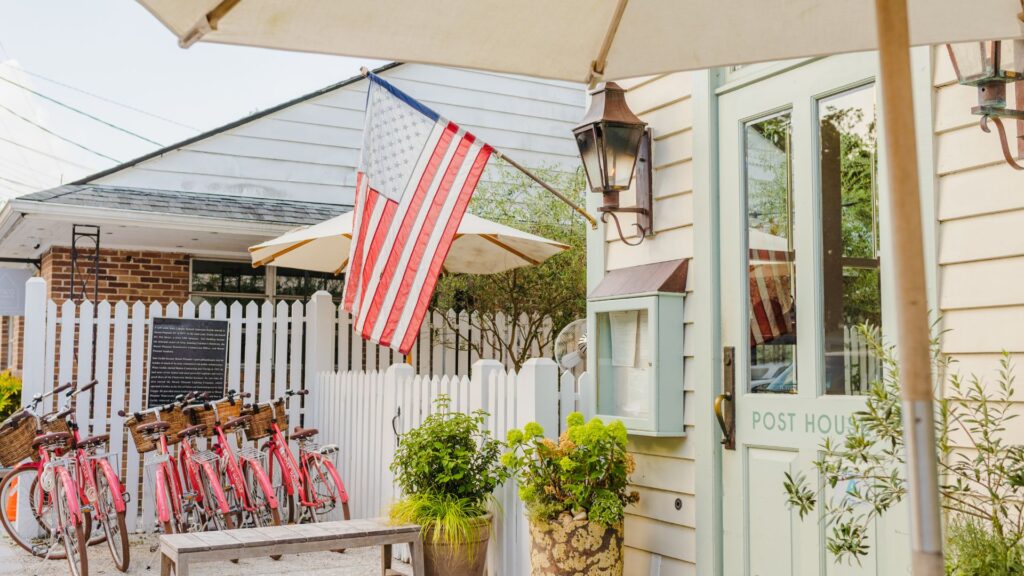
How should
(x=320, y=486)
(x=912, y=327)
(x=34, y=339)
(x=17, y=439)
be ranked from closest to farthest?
(x=912, y=327)
(x=17, y=439)
(x=320, y=486)
(x=34, y=339)

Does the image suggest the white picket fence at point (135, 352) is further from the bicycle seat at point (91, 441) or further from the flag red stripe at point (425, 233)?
the flag red stripe at point (425, 233)

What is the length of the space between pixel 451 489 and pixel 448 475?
0.45 ft

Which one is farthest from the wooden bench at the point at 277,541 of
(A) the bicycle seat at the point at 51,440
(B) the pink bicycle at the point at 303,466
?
(B) the pink bicycle at the point at 303,466

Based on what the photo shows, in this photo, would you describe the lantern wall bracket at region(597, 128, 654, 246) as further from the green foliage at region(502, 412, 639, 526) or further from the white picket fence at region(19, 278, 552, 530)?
the white picket fence at region(19, 278, 552, 530)

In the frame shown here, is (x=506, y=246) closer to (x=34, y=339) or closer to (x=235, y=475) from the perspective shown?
(x=235, y=475)

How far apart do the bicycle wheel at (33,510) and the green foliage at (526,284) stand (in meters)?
4.25

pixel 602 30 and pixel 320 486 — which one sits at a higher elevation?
pixel 602 30

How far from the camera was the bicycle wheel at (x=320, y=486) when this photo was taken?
24.8ft

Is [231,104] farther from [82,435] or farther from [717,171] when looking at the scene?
[717,171]

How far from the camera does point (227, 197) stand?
35.9 ft

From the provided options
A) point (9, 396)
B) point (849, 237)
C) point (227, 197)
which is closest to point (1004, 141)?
point (849, 237)

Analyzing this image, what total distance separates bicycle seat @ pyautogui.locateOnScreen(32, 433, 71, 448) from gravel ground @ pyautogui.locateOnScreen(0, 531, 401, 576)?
35.8 inches

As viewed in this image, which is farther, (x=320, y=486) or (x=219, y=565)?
(x=320, y=486)

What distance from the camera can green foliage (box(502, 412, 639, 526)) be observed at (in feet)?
15.4
